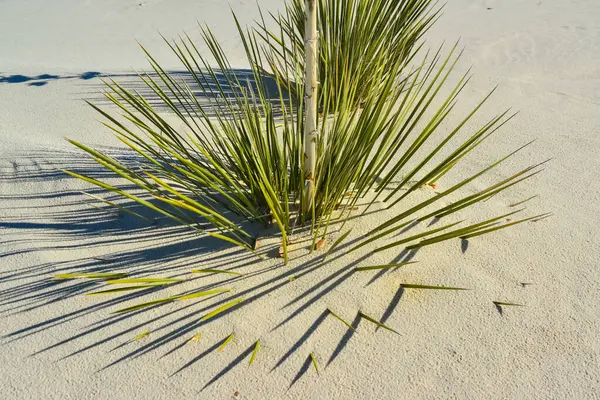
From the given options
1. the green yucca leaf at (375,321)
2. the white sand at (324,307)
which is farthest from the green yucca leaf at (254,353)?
the green yucca leaf at (375,321)

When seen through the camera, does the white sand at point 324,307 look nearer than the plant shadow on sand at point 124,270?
Yes

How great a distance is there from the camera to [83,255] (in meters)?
1.68

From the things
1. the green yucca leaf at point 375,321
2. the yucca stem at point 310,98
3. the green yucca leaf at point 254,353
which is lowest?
the green yucca leaf at point 254,353

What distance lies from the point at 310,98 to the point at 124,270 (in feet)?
2.61

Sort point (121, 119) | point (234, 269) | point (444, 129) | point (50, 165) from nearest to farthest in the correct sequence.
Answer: point (234, 269)
point (50, 165)
point (444, 129)
point (121, 119)

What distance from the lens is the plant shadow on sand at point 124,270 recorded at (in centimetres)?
141

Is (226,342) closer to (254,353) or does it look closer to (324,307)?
(254,353)

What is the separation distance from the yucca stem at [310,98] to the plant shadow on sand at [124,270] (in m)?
0.25

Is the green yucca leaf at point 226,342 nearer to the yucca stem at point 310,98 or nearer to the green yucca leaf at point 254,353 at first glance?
the green yucca leaf at point 254,353

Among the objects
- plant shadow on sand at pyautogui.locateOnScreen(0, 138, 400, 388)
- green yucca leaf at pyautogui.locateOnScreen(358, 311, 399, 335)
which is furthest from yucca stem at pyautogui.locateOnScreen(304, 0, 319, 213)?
green yucca leaf at pyautogui.locateOnScreen(358, 311, 399, 335)

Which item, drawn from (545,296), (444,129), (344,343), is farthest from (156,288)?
(444,129)

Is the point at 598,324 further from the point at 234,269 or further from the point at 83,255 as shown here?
the point at 83,255

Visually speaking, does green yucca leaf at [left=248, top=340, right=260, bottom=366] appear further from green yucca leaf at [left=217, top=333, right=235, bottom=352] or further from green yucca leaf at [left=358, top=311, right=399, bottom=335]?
green yucca leaf at [left=358, top=311, right=399, bottom=335]

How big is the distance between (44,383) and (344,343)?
2.59 feet
